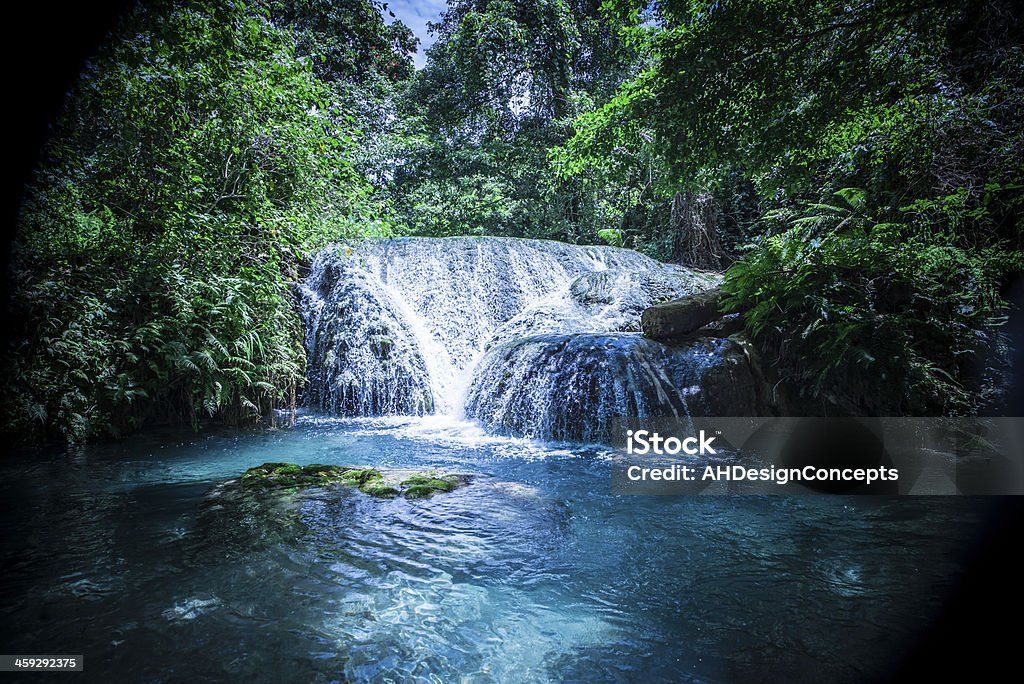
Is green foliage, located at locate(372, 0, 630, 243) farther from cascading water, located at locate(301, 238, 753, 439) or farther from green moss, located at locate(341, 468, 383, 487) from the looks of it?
green moss, located at locate(341, 468, 383, 487)

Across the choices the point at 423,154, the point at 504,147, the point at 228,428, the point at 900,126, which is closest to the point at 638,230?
the point at 504,147

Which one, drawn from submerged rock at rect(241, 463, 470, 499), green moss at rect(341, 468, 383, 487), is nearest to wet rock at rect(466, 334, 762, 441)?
submerged rock at rect(241, 463, 470, 499)

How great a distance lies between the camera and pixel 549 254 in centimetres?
1212

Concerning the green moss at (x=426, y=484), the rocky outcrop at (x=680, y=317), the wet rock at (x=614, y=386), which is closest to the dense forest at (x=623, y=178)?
the rocky outcrop at (x=680, y=317)

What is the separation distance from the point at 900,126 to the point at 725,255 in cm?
884

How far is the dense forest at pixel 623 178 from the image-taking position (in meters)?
5.23

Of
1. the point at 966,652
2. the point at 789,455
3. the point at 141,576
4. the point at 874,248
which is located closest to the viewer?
the point at 966,652

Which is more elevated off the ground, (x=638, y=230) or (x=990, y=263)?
(x=638, y=230)

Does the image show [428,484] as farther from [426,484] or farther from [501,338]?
[501,338]

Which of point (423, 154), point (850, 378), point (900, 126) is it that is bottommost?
point (850, 378)

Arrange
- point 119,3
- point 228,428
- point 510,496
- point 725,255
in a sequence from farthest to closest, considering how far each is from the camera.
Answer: point 725,255 < point 228,428 < point 510,496 < point 119,3

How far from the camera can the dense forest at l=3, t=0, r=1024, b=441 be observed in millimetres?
5234

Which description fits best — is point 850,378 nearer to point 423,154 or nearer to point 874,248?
point 874,248

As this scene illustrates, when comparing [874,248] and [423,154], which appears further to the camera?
[423,154]
